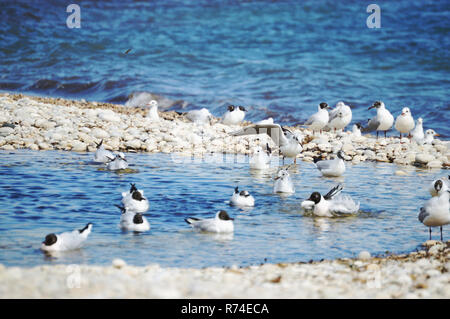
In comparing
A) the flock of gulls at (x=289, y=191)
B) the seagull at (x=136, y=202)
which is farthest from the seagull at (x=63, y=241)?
the seagull at (x=136, y=202)

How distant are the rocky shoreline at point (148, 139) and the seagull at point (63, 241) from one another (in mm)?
6302

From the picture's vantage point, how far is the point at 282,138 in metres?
12.9

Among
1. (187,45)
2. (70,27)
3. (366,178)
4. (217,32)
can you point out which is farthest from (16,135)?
(70,27)

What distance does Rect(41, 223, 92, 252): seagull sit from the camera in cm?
684

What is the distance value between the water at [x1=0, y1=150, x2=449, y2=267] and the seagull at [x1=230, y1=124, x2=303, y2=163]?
54cm

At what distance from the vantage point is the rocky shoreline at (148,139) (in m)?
13.3

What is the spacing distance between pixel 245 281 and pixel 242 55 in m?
21.9

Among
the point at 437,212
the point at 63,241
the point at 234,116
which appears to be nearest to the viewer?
the point at 63,241

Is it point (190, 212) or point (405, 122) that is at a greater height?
point (405, 122)

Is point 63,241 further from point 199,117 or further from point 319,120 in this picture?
point 199,117

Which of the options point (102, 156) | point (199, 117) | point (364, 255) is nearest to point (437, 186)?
point (364, 255)

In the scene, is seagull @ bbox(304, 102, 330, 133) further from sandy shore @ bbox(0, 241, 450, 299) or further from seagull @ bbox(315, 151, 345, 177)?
sandy shore @ bbox(0, 241, 450, 299)

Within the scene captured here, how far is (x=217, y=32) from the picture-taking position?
101ft
